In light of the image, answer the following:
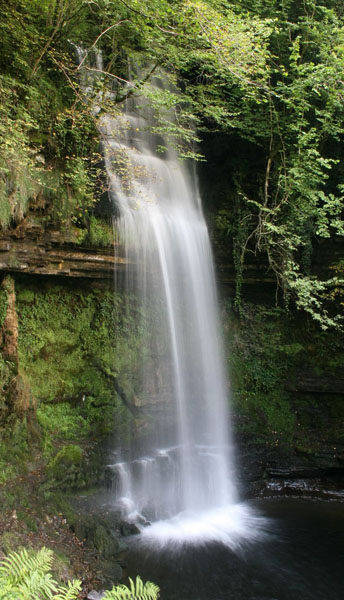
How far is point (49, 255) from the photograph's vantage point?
7.40 m

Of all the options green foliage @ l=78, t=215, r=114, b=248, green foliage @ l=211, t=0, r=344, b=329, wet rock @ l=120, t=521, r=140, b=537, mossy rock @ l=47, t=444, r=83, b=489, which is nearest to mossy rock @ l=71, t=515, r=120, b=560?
wet rock @ l=120, t=521, r=140, b=537

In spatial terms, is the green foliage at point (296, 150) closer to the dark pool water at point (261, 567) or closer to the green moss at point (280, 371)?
the green moss at point (280, 371)

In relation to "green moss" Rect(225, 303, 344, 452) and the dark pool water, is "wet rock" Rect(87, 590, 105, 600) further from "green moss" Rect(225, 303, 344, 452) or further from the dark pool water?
"green moss" Rect(225, 303, 344, 452)

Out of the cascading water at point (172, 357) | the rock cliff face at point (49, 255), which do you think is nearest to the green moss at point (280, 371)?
the cascading water at point (172, 357)

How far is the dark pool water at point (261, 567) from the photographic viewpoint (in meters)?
5.56

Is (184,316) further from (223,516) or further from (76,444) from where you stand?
(223,516)

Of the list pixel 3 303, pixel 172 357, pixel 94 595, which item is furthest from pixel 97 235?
pixel 94 595

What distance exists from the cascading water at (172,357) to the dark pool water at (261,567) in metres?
0.59

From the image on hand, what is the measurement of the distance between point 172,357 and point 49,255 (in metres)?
3.66

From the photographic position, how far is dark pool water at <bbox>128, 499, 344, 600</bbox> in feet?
18.2

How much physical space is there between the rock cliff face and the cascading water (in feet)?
1.83

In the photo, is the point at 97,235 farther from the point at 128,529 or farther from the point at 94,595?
the point at 94,595

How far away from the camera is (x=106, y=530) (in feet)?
21.1

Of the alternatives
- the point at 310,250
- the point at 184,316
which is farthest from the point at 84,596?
the point at 310,250
